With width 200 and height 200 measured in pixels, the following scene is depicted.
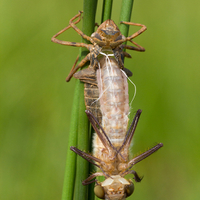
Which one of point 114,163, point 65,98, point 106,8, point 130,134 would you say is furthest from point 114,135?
point 65,98

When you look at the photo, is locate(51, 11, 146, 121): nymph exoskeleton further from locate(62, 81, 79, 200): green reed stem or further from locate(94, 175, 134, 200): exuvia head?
locate(94, 175, 134, 200): exuvia head

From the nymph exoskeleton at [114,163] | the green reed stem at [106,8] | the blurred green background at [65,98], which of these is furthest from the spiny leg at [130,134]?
the blurred green background at [65,98]

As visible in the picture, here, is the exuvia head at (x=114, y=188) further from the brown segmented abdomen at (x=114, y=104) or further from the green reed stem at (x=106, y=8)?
the green reed stem at (x=106, y=8)

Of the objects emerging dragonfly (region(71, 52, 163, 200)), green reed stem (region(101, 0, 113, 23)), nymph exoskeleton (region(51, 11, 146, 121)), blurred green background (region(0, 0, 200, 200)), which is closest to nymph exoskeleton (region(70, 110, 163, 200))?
emerging dragonfly (region(71, 52, 163, 200))

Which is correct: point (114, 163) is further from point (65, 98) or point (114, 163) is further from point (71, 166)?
point (65, 98)

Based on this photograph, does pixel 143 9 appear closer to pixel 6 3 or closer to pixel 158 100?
pixel 158 100

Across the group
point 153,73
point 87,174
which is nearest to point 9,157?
point 87,174

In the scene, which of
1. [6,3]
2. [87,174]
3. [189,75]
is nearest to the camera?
[87,174]
